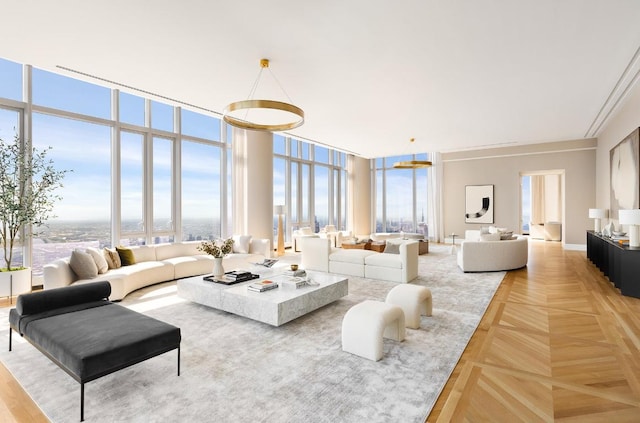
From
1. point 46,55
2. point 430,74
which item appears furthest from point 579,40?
point 46,55

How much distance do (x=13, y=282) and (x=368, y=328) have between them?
486 cm

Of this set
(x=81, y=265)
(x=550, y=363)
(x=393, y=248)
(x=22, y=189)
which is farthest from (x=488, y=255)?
(x=22, y=189)

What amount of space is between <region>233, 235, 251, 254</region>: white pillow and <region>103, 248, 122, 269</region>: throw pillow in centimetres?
227

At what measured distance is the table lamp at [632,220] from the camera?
444 centimetres

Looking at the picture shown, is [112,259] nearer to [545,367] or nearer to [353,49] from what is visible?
[353,49]

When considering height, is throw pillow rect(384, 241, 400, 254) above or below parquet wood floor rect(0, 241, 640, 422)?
above

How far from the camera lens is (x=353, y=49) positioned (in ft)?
12.9

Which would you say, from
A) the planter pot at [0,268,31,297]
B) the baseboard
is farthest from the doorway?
the planter pot at [0,268,31,297]

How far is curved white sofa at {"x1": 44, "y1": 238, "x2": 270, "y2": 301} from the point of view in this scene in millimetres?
4328

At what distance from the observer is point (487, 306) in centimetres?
434

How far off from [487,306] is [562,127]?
20.1 feet

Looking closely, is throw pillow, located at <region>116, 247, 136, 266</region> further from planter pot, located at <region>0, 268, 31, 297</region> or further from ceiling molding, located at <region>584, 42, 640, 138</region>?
ceiling molding, located at <region>584, 42, 640, 138</region>

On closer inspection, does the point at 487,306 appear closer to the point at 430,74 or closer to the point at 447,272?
the point at 447,272

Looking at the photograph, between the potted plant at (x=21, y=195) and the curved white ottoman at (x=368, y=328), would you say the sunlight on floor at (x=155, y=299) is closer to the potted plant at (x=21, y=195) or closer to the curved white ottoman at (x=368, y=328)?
the potted plant at (x=21, y=195)
